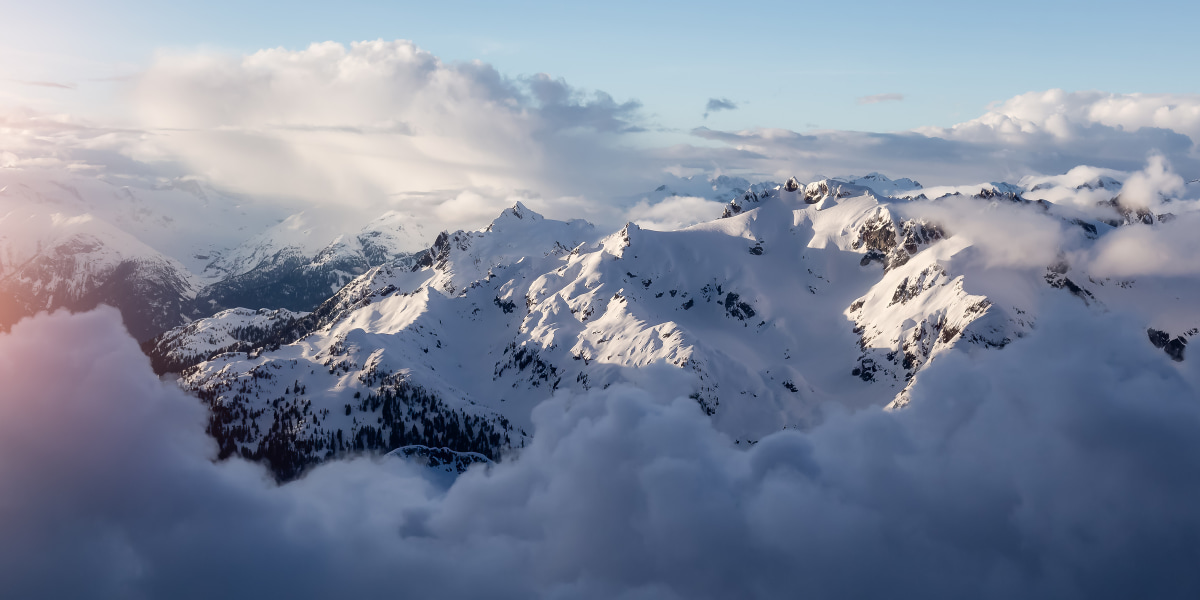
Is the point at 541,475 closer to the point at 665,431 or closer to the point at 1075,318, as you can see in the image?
the point at 665,431

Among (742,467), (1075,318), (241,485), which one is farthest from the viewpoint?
(1075,318)

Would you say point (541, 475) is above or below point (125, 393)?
below

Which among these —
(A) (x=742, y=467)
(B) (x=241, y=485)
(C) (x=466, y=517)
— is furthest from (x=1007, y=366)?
(B) (x=241, y=485)

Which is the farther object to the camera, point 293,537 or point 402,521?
point 402,521

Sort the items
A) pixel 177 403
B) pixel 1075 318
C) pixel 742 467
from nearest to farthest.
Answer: pixel 177 403 → pixel 742 467 → pixel 1075 318

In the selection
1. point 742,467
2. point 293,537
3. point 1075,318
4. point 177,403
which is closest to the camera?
point 293,537

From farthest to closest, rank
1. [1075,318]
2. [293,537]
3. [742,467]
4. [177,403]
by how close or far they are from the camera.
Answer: [1075,318] < [742,467] < [177,403] < [293,537]

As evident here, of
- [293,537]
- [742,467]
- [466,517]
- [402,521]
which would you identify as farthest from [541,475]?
[293,537]

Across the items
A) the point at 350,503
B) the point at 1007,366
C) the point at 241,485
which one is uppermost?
the point at 1007,366

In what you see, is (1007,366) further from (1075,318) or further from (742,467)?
(742,467)
